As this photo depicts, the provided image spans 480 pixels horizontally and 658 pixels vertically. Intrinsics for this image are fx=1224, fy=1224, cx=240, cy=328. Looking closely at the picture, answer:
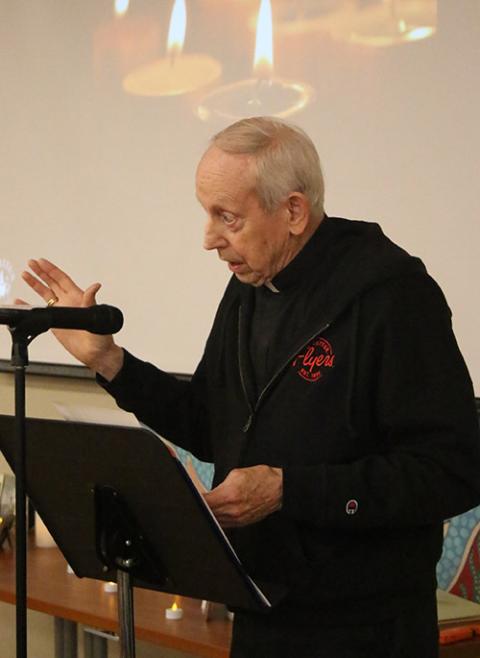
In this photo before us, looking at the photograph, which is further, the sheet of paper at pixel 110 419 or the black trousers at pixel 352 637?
the black trousers at pixel 352 637

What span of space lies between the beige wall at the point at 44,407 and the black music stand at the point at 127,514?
168 cm

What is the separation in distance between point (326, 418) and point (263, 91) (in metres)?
1.50

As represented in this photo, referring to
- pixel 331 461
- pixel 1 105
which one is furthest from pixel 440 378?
pixel 1 105

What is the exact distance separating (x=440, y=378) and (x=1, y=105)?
2.42 metres

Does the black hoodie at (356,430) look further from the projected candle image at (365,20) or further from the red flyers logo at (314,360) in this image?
the projected candle image at (365,20)

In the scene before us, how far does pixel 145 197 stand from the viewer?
3.39 metres

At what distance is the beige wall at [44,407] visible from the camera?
355 cm

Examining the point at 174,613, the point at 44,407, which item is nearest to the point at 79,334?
the point at 174,613

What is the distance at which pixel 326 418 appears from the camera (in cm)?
177

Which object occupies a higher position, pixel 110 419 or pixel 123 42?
pixel 123 42

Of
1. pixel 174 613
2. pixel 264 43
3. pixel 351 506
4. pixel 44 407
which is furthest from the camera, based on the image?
pixel 44 407

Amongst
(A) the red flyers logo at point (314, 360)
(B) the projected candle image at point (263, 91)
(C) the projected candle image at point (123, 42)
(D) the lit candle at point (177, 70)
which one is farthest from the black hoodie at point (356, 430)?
(C) the projected candle image at point (123, 42)

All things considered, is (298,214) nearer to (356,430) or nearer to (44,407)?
(356,430)

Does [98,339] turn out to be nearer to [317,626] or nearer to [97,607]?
[317,626]
